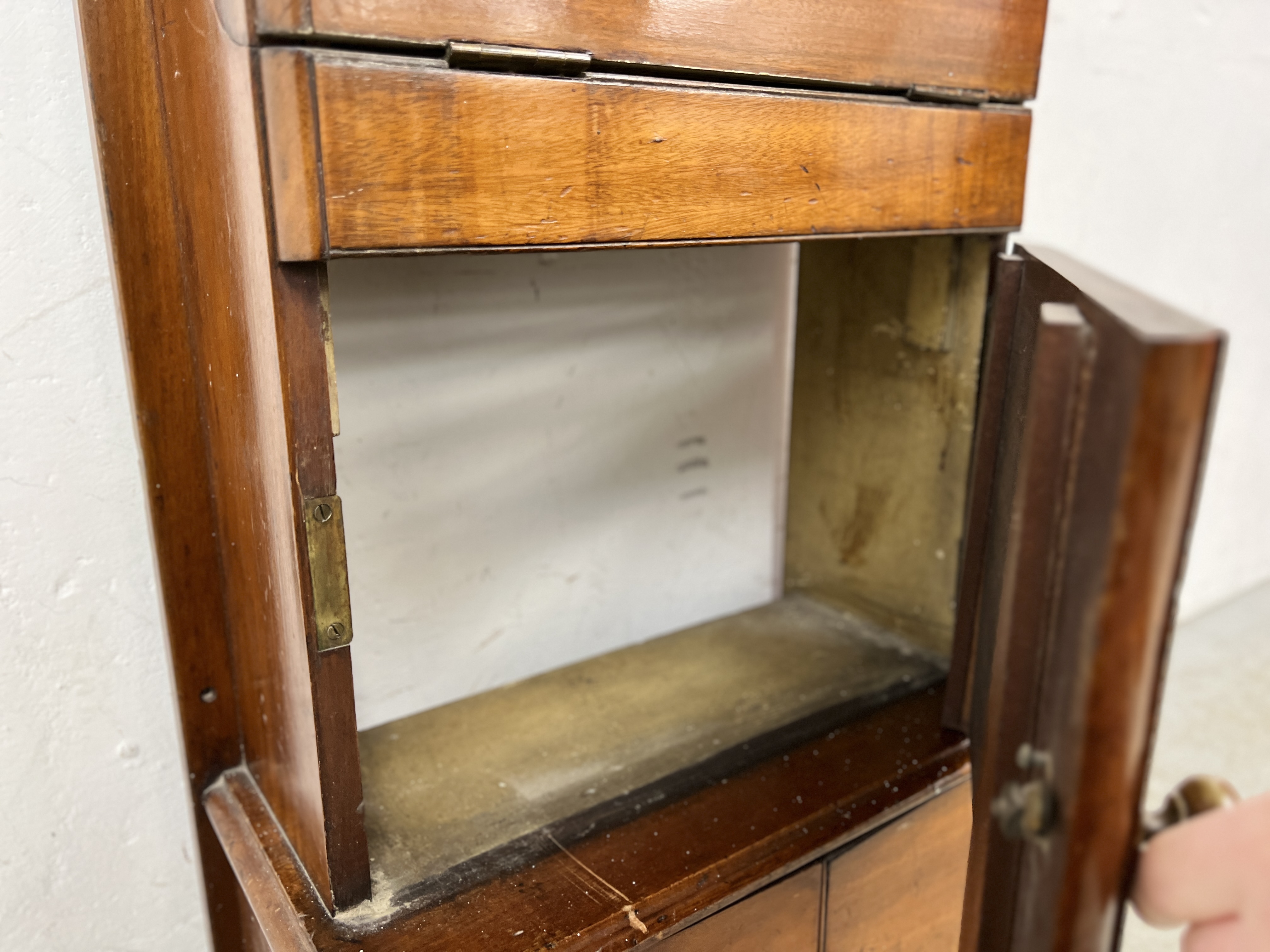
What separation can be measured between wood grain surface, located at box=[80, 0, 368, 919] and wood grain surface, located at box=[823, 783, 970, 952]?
1.43 feet

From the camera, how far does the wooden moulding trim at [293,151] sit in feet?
1.75

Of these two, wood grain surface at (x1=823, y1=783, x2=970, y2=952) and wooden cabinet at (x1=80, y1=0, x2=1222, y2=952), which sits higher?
wooden cabinet at (x1=80, y1=0, x2=1222, y2=952)

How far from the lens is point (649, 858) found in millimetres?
787

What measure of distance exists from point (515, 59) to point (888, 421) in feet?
2.32

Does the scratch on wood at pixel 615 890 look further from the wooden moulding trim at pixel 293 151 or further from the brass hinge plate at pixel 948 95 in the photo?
the brass hinge plate at pixel 948 95

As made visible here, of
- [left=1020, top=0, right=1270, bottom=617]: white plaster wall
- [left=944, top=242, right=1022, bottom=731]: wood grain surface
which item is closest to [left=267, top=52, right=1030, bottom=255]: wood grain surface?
[left=944, top=242, right=1022, bottom=731]: wood grain surface

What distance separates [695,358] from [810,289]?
173 mm

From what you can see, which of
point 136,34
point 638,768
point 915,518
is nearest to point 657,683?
point 638,768

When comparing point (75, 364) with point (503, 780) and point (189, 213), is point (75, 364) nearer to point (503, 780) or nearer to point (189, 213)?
point (189, 213)

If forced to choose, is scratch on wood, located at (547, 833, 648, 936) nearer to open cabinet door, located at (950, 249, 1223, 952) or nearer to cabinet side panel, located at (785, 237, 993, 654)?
open cabinet door, located at (950, 249, 1223, 952)

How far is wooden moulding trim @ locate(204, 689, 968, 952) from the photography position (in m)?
0.70

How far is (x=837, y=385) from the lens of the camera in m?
1.21

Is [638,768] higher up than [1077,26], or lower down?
lower down

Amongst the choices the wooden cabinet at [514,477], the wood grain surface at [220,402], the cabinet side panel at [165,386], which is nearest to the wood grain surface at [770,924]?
the wooden cabinet at [514,477]
